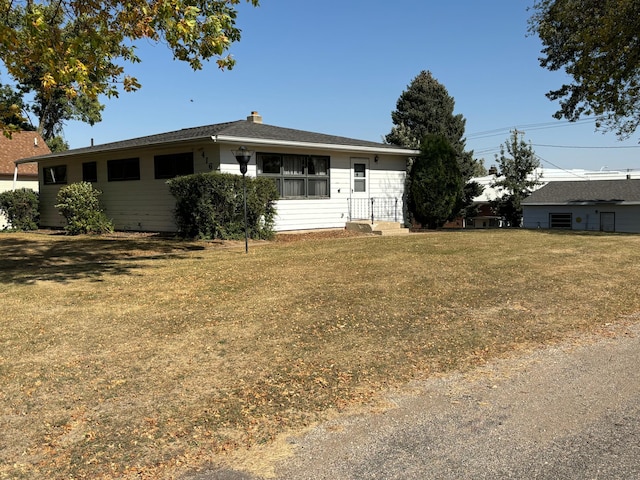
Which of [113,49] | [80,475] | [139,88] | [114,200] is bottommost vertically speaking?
[80,475]

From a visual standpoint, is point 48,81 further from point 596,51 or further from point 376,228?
point 596,51

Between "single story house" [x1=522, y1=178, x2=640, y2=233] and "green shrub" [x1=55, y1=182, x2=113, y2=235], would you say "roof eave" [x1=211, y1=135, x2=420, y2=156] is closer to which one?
"green shrub" [x1=55, y1=182, x2=113, y2=235]

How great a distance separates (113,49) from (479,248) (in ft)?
27.5

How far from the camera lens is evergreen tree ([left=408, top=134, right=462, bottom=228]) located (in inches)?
725

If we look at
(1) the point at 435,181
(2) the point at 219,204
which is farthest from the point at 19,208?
(1) the point at 435,181

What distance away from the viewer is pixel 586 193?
33.9 metres

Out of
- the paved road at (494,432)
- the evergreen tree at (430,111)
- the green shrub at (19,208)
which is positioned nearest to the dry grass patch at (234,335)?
the paved road at (494,432)

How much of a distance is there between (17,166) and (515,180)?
29534mm

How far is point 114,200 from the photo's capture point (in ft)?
59.8

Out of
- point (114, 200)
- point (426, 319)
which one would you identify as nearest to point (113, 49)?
point (426, 319)

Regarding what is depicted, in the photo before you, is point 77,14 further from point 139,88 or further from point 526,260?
point 526,260

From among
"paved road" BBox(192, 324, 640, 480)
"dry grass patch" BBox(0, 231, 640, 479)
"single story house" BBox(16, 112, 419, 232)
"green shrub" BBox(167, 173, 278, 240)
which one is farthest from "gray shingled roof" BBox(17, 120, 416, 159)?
"paved road" BBox(192, 324, 640, 480)

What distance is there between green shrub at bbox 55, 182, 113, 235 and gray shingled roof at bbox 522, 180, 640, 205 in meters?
26.9

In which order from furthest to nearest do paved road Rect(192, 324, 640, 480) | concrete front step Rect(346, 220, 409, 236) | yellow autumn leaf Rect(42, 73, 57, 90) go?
concrete front step Rect(346, 220, 409, 236)
yellow autumn leaf Rect(42, 73, 57, 90)
paved road Rect(192, 324, 640, 480)
